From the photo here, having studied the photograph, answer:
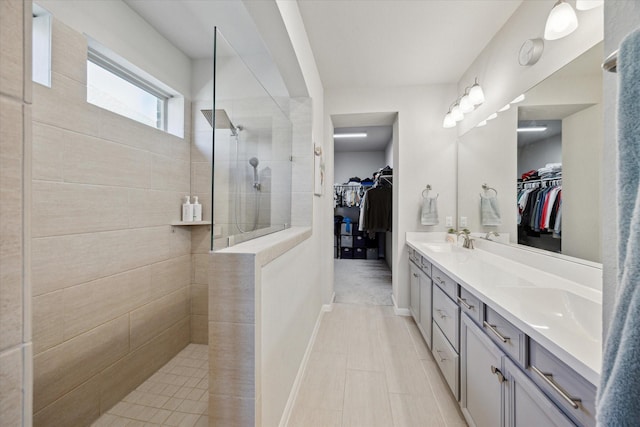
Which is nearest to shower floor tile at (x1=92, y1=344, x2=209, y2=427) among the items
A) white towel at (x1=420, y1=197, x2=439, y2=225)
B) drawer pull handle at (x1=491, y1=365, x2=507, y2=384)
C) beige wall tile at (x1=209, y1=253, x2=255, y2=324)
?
beige wall tile at (x1=209, y1=253, x2=255, y2=324)

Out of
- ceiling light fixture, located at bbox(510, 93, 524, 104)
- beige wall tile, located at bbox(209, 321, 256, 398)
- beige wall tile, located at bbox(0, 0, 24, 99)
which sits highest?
ceiling light fixture, located at bbox(510, 93, 524, 104)

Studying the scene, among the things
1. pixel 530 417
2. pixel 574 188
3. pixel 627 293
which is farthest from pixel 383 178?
pixel 627 293

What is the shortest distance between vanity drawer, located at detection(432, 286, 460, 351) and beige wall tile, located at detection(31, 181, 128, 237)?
2167 millimetres

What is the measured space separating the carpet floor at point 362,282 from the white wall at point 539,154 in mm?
2181

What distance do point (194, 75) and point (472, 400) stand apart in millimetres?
3068

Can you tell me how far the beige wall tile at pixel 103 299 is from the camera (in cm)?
144

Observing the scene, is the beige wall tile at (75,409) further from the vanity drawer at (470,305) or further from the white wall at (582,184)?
the white wall at (582,184)

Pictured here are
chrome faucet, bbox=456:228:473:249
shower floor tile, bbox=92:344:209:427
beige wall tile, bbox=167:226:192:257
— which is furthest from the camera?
chrome faucet, bbox=456:228:473:249

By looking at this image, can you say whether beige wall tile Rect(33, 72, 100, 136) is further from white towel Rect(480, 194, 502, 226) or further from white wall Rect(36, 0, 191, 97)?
white towel Rect(480, 194, 502, 226)

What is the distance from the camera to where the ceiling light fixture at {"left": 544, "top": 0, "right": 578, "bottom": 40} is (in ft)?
4.72

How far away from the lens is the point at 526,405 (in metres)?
0.95

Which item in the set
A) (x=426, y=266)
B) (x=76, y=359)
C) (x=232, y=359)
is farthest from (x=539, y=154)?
(x=76, y=359)

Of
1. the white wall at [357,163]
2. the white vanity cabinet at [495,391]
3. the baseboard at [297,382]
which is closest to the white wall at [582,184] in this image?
the white vanity cabinet at [495,391]

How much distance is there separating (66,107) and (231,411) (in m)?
1.72
